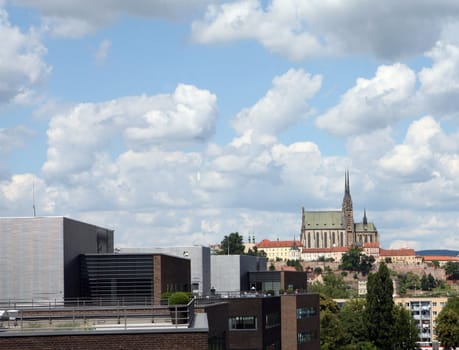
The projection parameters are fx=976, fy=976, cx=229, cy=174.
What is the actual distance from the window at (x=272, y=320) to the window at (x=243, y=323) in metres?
4.16

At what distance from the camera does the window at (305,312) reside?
103 metres

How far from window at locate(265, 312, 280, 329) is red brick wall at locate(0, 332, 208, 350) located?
59.6 m

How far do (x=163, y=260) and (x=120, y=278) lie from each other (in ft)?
11.6

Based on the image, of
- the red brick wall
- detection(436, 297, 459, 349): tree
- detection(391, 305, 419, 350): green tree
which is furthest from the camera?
detection(436, 297, 459, 349): tree

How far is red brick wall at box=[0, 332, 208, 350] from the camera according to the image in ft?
98.9

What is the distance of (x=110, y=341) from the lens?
3027 centimetres

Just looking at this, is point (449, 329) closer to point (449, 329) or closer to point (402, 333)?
point (449, 329)

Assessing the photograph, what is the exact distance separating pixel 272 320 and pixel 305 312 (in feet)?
43.9

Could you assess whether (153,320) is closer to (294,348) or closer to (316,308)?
(294,348)

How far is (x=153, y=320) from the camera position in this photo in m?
36.1

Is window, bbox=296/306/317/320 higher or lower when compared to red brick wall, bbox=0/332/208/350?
lower

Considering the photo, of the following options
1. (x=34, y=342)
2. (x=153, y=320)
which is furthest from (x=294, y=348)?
(x=34, y=342)

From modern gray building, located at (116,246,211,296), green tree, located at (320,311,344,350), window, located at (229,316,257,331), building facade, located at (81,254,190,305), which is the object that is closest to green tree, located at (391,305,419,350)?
green tree, located at (320,311,344,350)

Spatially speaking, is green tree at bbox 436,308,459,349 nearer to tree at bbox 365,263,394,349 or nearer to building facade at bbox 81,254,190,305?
tree at bbox 365,263,394,349
